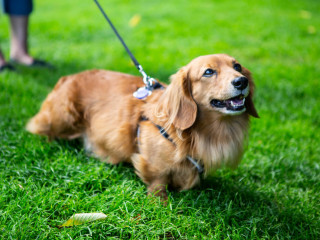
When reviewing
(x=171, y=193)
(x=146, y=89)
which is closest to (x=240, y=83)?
(x=146, y=89)

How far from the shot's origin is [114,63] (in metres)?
5.10

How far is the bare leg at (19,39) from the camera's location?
16.2 feet

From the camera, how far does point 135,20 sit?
291 inches

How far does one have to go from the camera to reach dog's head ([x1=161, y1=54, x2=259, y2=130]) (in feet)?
7.15

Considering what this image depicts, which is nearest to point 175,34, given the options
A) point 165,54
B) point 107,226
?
point 165,54

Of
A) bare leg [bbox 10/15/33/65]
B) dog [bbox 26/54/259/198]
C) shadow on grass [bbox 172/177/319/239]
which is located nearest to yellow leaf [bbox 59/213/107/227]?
dog [bbox 26/54/259/198]

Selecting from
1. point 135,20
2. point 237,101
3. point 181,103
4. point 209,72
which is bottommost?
point 135,20

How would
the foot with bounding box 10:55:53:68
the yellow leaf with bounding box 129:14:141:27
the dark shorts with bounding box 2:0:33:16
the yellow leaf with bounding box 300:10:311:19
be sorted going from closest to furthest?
the dark shorts with bounding box 2:0:33:16
the foot with bounding box 10:55:53:68
the yellow leaf with bounding box 129:14:141:27
the yellow leaf with bounding box 300:10:311:19

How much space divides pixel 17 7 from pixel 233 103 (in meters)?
3.94

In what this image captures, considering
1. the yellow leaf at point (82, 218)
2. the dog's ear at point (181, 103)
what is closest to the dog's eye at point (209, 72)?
the dog's ear at point (181, 103)

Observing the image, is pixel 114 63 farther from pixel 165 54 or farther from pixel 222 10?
pixel 222 10

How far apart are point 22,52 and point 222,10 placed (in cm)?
564

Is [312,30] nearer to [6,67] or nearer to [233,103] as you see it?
[233,103]

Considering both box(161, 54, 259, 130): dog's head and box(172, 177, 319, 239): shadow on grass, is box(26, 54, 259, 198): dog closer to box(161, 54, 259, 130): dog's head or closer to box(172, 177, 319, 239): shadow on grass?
box(161, 54, 259, 130): dog's head
